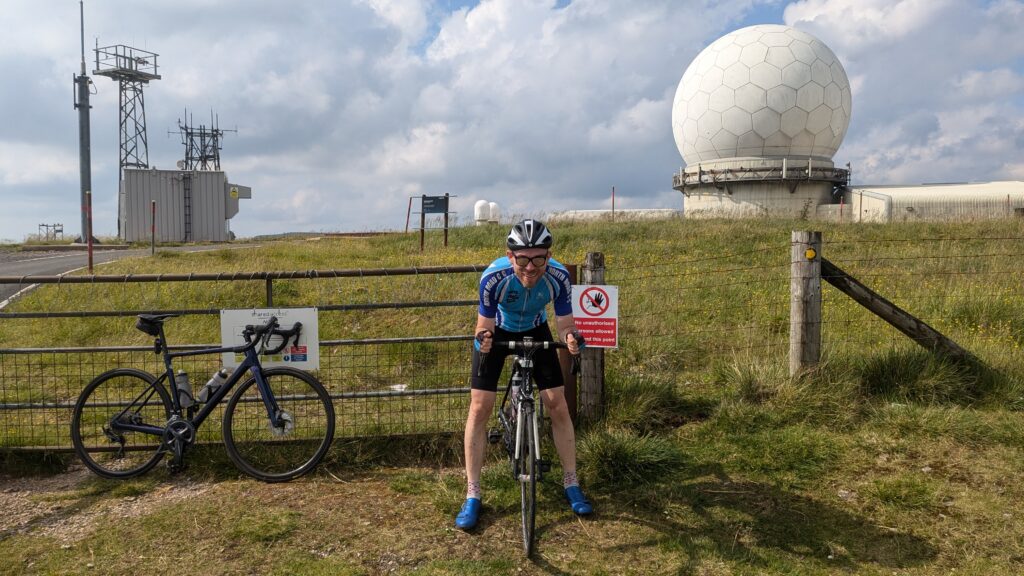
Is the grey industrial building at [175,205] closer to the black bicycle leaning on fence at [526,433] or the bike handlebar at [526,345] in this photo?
the bike handlebar at [526,345]

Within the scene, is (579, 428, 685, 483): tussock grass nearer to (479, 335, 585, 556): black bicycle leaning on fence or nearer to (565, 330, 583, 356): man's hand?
(479, 335, 585, 556): black bicycle leaning on fence

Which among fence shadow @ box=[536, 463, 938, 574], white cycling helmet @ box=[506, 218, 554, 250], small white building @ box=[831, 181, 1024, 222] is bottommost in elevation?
fence shadow @ box=[536, 463, 938, 574]

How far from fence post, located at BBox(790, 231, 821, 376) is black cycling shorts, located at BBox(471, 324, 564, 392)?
278 cm

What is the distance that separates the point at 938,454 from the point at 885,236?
47.8 ft

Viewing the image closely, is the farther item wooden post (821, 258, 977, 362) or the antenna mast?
the antenna mast

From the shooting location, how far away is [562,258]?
15.5m

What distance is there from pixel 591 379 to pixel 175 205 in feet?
130

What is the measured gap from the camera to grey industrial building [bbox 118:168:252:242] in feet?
126

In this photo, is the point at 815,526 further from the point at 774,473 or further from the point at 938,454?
the point at 938,454

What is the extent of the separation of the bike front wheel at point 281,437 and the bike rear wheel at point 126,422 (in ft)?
1.82

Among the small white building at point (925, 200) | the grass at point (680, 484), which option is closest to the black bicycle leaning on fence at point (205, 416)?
the grass at point (680, 484)

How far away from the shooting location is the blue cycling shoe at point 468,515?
3.99m

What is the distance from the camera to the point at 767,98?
30.7m

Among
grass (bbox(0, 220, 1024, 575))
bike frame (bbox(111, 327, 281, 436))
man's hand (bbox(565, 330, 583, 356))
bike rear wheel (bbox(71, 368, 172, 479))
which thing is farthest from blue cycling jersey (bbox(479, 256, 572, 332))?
bike rear wheel (bbox(71, 368, 172, 479))
